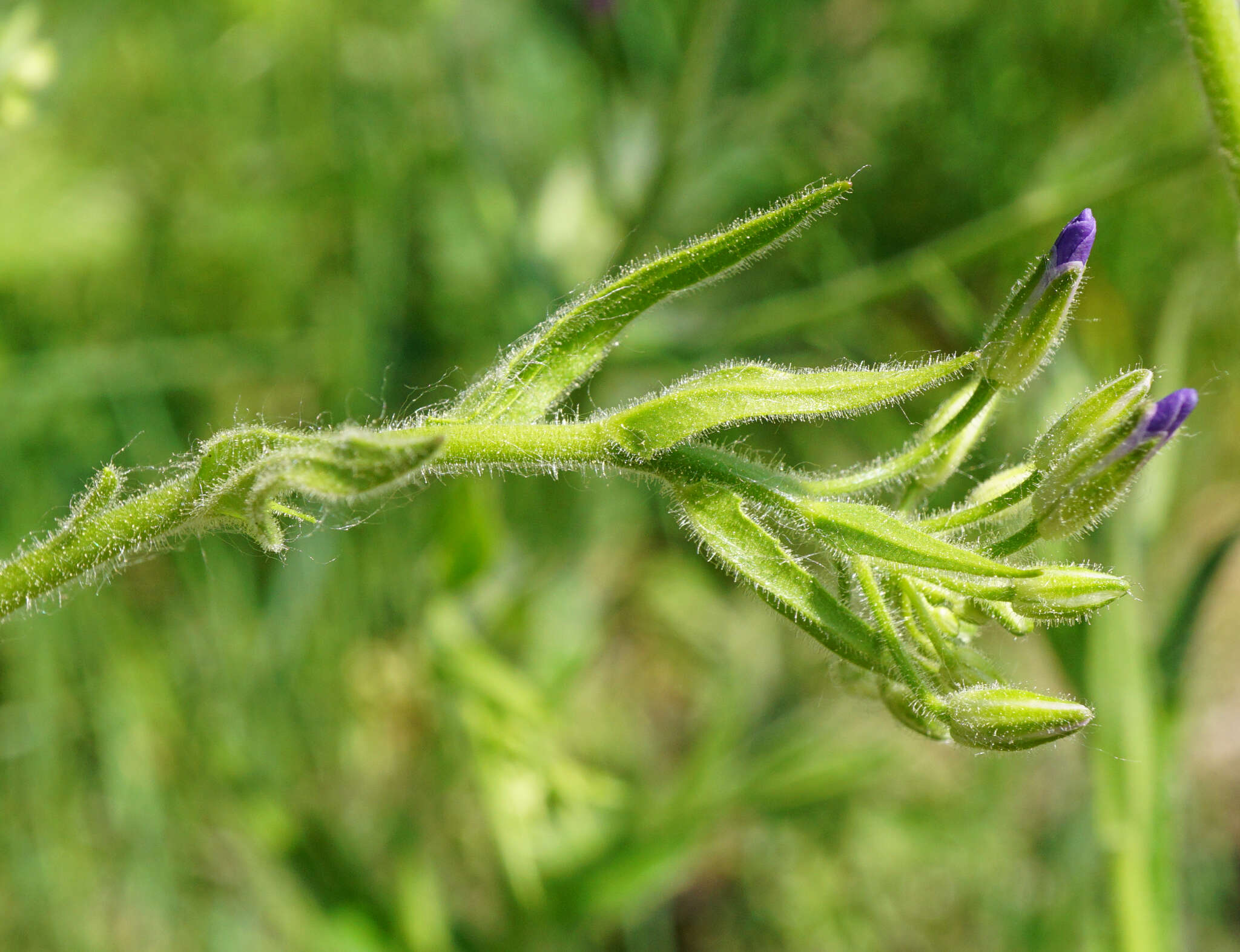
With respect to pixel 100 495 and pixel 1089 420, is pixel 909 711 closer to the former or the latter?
pixel 1089 420

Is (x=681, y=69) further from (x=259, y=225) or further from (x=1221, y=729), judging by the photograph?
(x=1221, y=729)

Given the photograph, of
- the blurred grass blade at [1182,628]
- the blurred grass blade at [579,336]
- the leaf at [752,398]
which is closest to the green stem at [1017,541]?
the leaf at [752,398]

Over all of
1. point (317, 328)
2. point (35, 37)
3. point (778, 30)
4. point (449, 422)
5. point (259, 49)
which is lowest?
point (449, 422)

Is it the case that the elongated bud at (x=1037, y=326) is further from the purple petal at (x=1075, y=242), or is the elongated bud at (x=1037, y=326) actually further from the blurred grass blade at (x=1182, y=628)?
the blurred grass blade at (x=1182, y=628)

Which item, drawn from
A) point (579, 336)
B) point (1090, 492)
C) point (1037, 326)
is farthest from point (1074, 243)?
point (579, 336)

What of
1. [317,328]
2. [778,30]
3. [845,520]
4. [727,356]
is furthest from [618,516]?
[845,520]

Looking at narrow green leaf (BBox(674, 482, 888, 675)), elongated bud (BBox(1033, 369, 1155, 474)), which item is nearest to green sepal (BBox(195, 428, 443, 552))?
narrow green leaf (BBox(674, 482, 888, 675))
